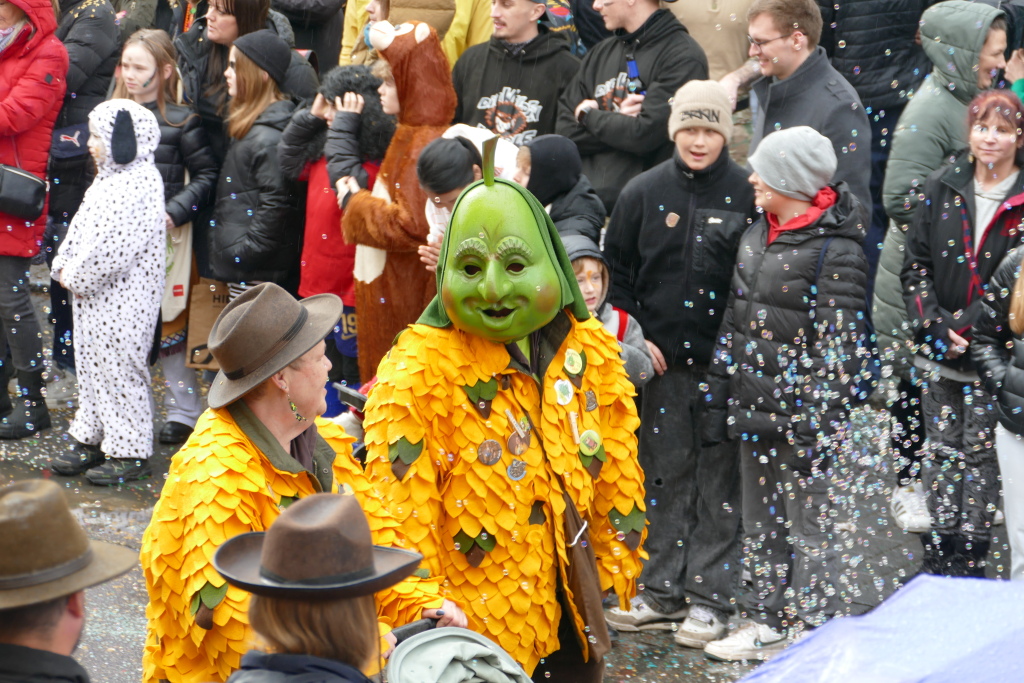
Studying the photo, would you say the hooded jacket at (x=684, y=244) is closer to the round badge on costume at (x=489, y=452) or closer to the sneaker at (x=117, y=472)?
the round badge on costume at (x=489, y=452)

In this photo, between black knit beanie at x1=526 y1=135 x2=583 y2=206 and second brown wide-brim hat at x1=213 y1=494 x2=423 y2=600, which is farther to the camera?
black knit beanie at x1=526 y1=135 x2=583 y2=206

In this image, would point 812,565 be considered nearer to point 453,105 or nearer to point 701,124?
point 701,124

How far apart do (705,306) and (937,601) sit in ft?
9.79

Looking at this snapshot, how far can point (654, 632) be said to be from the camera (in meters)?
5.29

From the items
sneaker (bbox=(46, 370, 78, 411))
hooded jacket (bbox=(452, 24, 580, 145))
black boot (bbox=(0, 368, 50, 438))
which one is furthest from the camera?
sneaker (bbox=(46, 370, 78, 411))

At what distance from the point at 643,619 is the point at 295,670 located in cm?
325

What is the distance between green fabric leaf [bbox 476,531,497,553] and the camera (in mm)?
3514

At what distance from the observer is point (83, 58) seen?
24.3ft

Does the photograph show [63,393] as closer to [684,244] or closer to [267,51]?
[267,51]

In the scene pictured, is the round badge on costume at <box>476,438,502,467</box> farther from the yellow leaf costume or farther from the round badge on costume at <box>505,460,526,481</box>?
the yellow leaf costume

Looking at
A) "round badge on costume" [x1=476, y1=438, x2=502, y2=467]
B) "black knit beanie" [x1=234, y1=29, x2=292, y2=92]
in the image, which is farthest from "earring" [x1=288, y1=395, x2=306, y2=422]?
"black knit beanie" [x1=234, y1=29, x2=292, y2=92]

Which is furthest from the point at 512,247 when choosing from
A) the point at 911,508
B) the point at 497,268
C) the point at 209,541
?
the point at 911,508

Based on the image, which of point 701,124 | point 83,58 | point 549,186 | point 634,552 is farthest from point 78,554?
point 83,58

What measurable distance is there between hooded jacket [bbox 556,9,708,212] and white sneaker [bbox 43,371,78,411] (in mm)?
3749
